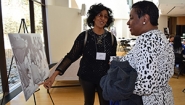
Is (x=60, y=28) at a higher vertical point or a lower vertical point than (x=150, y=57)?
higher

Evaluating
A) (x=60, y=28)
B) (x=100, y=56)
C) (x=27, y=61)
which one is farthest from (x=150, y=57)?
(x=60, y=28)

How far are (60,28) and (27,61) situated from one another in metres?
4.54

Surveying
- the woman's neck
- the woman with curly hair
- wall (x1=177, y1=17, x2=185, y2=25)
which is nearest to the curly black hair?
the woman with curly hair

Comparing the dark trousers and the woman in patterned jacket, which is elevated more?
the woman in patterned jacket

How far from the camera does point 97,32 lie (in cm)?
158

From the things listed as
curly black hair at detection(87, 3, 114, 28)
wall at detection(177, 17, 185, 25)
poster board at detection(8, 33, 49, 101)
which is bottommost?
poster board at detection(8, 33, 49, 101)

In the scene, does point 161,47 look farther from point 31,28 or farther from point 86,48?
point 31,28

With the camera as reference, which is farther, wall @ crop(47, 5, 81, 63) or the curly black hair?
wall @ crop(47, 5, 81, 63)

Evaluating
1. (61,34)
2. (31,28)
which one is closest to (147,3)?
(31,28)

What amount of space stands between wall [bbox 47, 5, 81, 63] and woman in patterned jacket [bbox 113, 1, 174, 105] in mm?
5327

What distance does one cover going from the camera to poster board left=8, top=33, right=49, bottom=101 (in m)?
1.59

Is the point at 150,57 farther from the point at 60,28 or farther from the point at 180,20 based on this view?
the point at 180,20

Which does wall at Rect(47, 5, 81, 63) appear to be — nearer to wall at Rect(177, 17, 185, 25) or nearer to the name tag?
the name tag

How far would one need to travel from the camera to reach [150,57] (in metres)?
0.80
